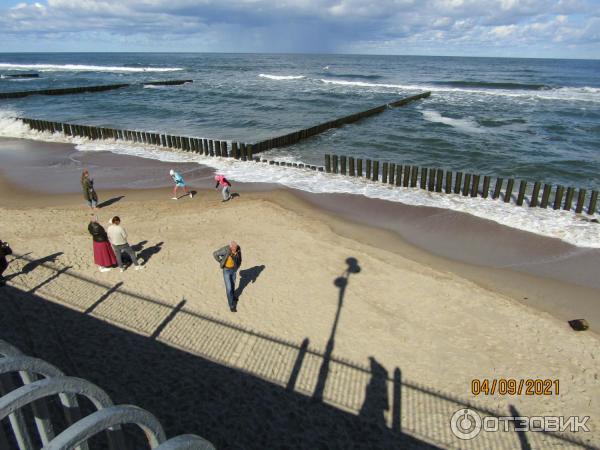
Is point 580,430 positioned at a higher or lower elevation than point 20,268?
lower

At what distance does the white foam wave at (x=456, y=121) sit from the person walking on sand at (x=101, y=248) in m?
31.6

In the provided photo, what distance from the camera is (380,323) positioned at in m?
9.92

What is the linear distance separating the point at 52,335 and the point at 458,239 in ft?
42.7

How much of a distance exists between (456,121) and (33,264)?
37.6m

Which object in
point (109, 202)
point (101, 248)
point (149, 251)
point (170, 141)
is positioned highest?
point (170, 141)

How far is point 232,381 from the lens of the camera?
8078 mm

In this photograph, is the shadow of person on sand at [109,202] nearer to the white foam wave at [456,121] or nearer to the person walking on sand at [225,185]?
the person walking on sand at [225,185]

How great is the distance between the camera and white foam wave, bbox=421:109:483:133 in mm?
36062

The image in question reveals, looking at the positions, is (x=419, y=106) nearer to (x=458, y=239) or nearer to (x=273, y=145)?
(x=273, y=145)

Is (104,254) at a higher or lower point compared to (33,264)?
higher

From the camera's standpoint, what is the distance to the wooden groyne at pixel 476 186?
17.9 meters

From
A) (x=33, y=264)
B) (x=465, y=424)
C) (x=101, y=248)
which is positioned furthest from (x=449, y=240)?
(x=33, y=264)

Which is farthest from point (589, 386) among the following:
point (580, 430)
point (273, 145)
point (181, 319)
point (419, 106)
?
point (419, 106)

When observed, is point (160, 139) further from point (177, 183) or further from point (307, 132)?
point (177, 183)
